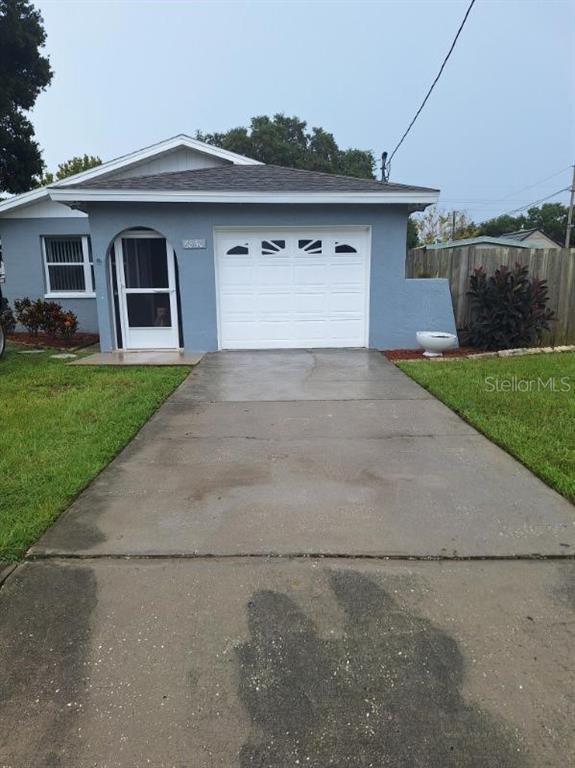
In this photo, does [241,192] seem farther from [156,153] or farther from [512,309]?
[512,309]

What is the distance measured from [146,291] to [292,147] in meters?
36.0

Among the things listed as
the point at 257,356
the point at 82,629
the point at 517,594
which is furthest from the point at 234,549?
the point at 257,356

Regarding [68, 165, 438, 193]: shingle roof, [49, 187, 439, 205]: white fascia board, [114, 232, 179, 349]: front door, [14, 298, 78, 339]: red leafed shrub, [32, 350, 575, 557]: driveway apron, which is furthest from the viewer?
[14, 298, 78, 339]: red leafed shrub

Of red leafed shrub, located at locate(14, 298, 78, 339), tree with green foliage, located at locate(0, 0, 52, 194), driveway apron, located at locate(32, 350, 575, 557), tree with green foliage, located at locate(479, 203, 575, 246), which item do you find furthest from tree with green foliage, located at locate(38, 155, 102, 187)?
tree with green foliage, located at locate(479, 203, 575, 246)

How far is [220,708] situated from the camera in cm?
203

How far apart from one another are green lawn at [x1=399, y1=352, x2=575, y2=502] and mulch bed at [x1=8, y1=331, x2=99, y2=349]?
742 centimetres

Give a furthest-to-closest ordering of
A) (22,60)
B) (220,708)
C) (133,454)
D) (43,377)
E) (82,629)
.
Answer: (22,60), (43,377), (133,454), (82,629), (220,708)

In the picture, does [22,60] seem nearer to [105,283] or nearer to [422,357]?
[105,283]

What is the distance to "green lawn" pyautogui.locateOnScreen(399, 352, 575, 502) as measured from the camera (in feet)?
14.8

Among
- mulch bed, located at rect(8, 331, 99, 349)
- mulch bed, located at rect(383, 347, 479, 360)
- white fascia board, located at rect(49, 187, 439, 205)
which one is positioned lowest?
mulch bed, located at rect(383, 347, 479, 360)

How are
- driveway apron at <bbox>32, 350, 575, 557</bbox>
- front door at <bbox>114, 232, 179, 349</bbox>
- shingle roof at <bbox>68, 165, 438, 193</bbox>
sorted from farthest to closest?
front door at <bbox>114, 232, 179, 349</bbox> < shingle roof at <bbox>68, 165, 438, 193</bbox> < driveway apron at <bbox>32, 350, 575, 557</bbox>

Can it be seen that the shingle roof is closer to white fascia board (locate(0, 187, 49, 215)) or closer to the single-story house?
the single-story house

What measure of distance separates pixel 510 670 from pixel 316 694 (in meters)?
0.82

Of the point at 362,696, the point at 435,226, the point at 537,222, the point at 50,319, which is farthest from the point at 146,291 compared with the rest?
the point at 537,222
